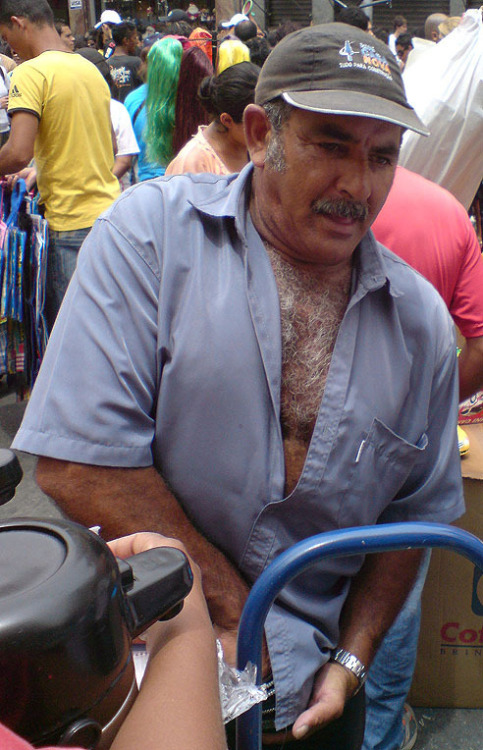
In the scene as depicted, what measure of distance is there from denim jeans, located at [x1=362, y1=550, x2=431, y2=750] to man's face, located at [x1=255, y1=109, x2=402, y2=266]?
1.24 metres

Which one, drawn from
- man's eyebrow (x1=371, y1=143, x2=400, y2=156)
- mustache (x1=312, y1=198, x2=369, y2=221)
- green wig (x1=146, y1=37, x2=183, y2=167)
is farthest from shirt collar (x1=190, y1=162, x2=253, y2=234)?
green wig (x1=146, y1=37, x2=183, y2=167)

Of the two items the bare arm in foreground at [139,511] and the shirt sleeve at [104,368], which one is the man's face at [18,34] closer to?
the shirt sleeve at [104,368]

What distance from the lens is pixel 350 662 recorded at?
1599mm

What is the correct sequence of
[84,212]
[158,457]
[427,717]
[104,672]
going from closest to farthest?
1. [104,672]
2. [158,457]
3. [427,717]
4. [84,212]

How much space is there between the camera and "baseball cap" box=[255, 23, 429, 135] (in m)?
1.45

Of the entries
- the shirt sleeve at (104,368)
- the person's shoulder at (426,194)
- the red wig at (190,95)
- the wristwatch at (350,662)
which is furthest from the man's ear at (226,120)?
the wristwatch at (350,662)

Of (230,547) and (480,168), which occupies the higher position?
(480,168)

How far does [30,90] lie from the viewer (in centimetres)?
376

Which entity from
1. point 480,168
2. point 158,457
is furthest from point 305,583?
point 480,168

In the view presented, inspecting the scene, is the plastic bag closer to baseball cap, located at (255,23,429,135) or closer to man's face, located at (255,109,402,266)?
man's face, located at (255,109,402,266)

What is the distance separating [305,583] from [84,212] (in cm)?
304

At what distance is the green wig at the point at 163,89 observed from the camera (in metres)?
4.26

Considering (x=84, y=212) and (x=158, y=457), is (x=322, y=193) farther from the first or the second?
(x=84, y=212)

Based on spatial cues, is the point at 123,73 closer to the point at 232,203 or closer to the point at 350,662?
the point at 232,203
